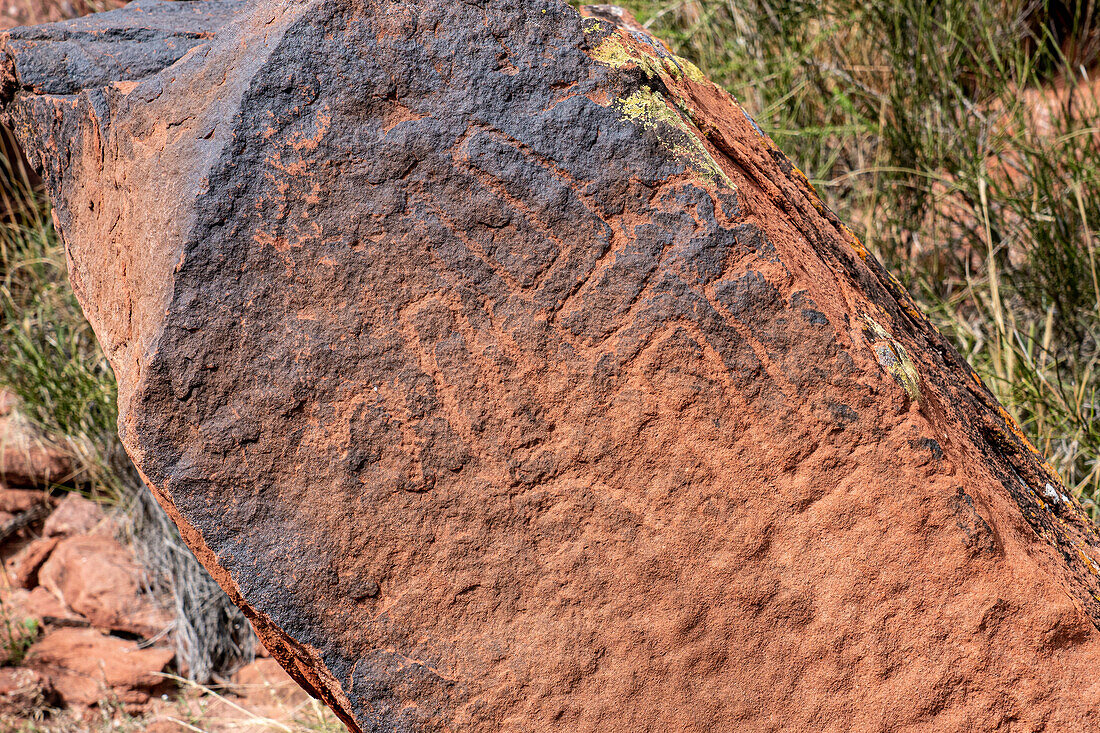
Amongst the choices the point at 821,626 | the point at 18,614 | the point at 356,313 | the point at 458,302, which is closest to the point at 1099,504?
the point at 821,626

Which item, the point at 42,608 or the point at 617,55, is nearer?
the point at 617,55

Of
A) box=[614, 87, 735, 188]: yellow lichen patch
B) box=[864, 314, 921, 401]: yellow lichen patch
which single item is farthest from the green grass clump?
box=[614, 87, 735, 188]: yellow lichen patch

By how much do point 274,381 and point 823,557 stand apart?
75 cm

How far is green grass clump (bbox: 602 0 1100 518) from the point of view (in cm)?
220

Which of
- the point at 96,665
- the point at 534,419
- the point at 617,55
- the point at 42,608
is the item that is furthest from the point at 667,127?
the point at 42,608

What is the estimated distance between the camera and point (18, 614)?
105 inches

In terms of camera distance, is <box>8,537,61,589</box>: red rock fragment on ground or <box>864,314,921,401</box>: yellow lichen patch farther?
<box>8,537,61,589</box>: red rock fragment on ground

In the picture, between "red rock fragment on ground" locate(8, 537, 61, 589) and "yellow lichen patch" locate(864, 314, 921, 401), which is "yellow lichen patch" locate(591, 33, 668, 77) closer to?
"yellow lichen patch" locate(864, 314, 921, 401)

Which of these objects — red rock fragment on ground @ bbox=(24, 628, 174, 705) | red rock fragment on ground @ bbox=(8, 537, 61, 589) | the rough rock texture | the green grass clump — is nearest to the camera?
the rough rock texture

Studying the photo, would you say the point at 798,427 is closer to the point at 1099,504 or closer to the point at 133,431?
the point at 133,431

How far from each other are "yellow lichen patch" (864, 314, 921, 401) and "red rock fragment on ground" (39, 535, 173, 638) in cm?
235

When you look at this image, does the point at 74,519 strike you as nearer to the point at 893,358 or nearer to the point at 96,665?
the point at 96,665

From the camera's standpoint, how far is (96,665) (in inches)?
99.7

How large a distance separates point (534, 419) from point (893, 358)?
0.49 meters
